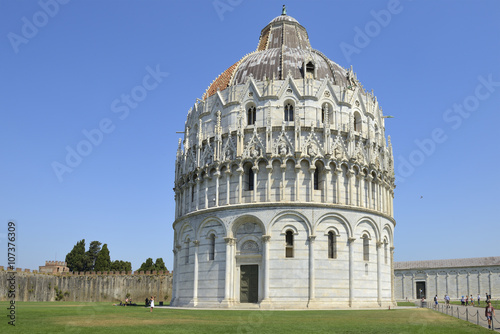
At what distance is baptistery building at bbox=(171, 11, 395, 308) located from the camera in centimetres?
4106

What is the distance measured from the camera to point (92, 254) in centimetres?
10562

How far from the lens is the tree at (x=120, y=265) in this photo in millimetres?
103000

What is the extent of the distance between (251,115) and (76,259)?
70106 millimetres

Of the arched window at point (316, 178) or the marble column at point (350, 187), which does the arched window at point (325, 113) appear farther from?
the marble column at point (350, 187)

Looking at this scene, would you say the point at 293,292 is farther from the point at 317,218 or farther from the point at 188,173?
the point at 188,173

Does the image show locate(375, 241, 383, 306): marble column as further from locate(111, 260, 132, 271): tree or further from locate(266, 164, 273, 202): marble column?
locate(111, 260, 132, 271): tree

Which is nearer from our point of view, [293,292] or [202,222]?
[293,292]

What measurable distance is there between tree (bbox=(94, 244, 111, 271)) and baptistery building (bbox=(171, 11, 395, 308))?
52.2 meters

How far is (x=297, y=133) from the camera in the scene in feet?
141

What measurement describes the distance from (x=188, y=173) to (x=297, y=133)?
1218 centimetres

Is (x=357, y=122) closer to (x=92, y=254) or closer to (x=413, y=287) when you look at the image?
(x=413, y=287)

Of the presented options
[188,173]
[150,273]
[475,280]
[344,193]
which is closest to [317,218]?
[344,193]

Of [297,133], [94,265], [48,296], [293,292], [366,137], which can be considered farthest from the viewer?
[94,265]

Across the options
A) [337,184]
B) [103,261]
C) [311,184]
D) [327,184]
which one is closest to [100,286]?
[103,261]
